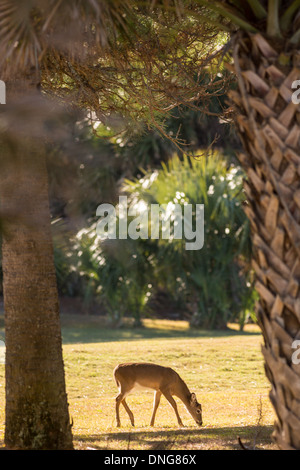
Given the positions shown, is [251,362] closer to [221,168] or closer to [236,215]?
[236,215]

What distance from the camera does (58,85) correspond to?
336 inches

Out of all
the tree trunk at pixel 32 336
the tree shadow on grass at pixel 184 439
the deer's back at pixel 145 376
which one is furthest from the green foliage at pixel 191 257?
the tree trunk at pixel 32 336

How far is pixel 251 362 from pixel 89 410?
17.1ft

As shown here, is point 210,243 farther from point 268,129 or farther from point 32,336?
point 268,129

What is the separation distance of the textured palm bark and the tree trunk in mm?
2153

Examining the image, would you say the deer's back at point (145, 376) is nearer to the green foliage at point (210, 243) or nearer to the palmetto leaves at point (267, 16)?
the palmetto leaves at point (267, 16)

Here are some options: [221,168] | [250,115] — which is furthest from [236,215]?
[250,115]

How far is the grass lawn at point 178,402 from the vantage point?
6769 millimetres

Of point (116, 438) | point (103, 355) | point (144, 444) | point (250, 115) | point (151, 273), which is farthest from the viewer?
point (151, 273)

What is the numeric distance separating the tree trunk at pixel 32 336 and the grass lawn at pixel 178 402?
49 centimetres

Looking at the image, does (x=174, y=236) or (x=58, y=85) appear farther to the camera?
(x=174, y=236)

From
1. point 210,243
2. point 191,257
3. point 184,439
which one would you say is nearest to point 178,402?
point 184,439

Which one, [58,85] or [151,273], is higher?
[58,85]

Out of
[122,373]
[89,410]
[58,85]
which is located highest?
[58,85]
